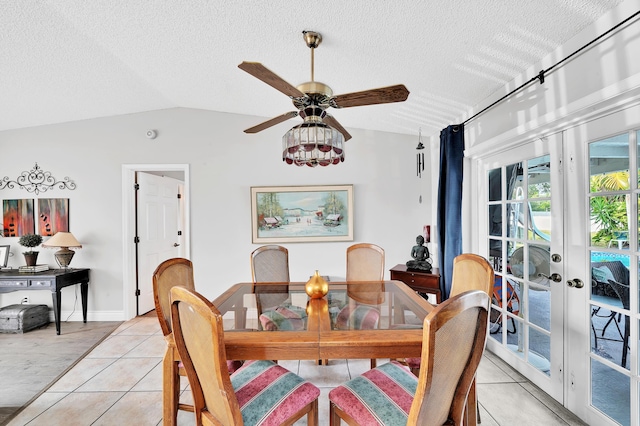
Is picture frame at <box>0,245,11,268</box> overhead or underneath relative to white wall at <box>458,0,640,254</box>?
underneath

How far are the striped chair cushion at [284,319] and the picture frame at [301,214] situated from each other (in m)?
1.91

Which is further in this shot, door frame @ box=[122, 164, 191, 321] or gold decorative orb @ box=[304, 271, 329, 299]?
door frame @ box=[122, 164, 191, 321]

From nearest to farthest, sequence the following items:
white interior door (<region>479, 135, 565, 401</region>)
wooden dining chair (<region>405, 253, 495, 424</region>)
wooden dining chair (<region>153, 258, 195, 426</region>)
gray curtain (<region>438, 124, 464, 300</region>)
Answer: wooden dining chair (<region>153, 258, 195, 426</region>), wooden dining chair (<region>405, 253, 495, 424</region>), white interior door (<region>479, 135, 565, 401</region>), gray curtain (<region>438, 124, 464, 300</region>)

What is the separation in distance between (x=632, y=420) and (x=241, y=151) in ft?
12.9

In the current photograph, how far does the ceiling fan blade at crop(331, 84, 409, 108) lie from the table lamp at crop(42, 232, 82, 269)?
3597 mm

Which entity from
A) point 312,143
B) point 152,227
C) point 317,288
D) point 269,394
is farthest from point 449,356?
point 152,227

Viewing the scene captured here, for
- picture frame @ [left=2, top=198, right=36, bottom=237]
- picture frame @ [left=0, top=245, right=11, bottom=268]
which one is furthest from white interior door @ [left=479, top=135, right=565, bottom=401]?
picture frame @ [left=0, top=245, right=11, bottom=268]

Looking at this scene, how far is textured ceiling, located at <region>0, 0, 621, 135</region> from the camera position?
171 cm

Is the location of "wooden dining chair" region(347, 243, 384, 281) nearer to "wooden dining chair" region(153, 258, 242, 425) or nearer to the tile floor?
the tile floor

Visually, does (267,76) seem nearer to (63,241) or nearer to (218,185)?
(218,185)

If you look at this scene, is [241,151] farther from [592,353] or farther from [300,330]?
[592,353]

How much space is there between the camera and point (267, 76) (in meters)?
1.40

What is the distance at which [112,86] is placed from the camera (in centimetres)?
310

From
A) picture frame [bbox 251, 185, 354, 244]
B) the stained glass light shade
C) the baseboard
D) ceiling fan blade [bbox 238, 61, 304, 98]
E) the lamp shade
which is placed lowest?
the baseboard
